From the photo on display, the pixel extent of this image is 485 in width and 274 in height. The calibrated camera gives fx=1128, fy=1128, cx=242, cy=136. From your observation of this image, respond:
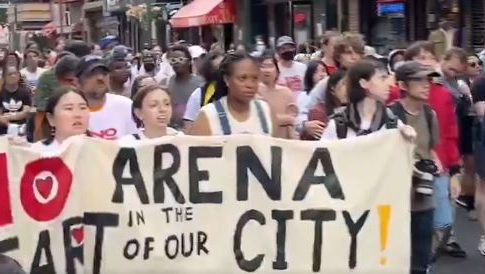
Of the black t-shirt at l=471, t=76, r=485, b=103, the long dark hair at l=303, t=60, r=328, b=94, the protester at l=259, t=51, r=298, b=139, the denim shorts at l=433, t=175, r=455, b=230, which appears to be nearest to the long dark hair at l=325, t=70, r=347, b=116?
the protester at l=259, t=51, r=298, b=139

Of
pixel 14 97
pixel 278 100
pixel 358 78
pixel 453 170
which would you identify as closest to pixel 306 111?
pixel 278 100

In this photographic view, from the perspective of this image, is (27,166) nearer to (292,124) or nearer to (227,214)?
(227,214)

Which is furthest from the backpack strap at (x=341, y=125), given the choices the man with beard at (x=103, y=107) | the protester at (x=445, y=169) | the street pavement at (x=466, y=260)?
the street pavement at (x=466, y=260)

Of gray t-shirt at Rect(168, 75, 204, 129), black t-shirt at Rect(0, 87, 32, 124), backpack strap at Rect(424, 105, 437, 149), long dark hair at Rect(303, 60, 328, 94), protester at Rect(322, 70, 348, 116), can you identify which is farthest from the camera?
black t-shirt at Rect(0, 87, 32, 124)

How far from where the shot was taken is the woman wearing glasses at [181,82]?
32.2 feet

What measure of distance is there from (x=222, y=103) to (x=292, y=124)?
4.08ft

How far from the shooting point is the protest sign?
5.56 m

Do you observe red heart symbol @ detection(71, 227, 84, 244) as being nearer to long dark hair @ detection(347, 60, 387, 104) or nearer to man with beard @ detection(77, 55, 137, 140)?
man with beard @ detection(77, 55, 137, 140)

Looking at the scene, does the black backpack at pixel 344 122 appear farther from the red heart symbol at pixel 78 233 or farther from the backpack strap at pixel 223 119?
the red heart symbol at pixel 78 233

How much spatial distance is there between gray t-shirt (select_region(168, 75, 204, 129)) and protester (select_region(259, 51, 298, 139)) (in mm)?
922

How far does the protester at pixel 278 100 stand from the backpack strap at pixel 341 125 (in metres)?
0.88

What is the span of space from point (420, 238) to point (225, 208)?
1.54m

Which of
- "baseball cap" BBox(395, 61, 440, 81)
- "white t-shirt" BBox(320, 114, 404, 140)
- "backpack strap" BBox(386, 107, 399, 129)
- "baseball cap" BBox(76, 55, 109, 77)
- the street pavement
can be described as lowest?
the street pavement

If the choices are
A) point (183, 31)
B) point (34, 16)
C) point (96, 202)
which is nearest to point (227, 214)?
point (96, 202)
